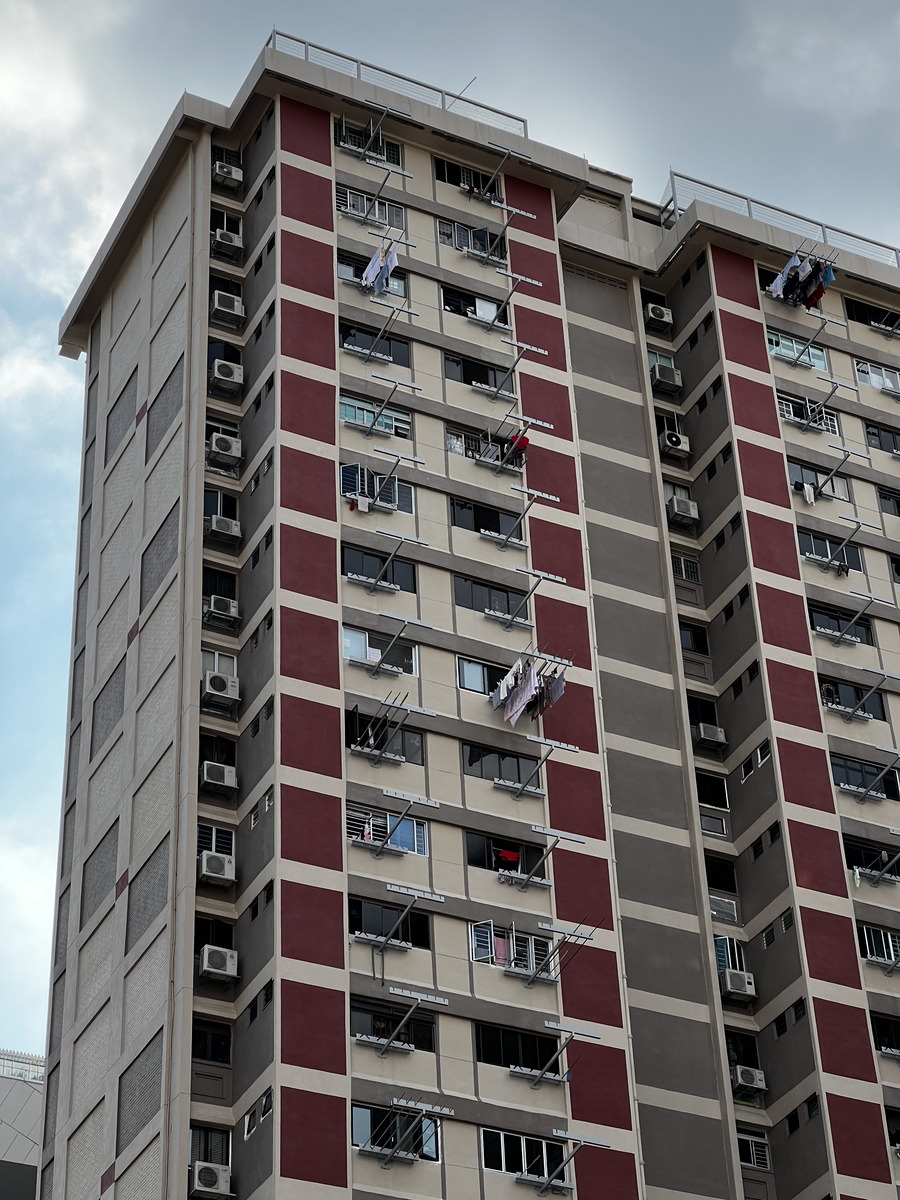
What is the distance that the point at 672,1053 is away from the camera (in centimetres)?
6544

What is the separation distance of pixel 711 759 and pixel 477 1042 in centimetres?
1702

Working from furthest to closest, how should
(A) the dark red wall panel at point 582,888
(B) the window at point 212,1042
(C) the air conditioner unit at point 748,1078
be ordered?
1. (C) the air conditioner unit at point 748,1078
2. (A) the dark red wall panel at point 582,888
3. (B) the window at point 212,1042

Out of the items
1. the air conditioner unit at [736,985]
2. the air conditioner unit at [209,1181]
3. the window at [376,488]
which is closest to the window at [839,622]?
the air conditioner unit at [736,985]

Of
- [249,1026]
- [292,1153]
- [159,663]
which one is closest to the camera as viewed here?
[292,1153]

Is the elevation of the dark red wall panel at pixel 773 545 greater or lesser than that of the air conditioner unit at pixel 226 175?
lesser

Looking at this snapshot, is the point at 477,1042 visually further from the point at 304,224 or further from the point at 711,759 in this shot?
the point at 304,224

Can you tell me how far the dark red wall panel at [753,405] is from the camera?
78875 millimetres

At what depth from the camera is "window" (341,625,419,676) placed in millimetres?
64750

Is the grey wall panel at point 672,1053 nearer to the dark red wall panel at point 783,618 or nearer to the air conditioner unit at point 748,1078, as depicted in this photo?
the air conditioner unit at point 748,1078

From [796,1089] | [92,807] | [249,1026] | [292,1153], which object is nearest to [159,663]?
[92,807]

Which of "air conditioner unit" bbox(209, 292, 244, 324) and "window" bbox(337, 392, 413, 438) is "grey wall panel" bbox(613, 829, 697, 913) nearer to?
"window" bbox(337, 392, 413, 438)

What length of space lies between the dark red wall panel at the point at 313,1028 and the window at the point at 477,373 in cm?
2515

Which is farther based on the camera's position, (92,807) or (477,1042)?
(92,807)

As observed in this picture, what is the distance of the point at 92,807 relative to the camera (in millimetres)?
70812
